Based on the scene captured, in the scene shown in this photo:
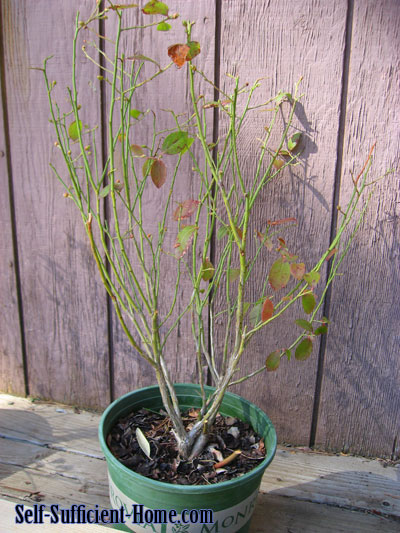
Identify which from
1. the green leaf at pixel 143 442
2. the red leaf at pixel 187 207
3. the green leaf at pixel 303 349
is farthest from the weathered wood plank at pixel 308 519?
the red leaf at pixel 187 207

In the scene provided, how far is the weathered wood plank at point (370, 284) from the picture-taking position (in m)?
1.11

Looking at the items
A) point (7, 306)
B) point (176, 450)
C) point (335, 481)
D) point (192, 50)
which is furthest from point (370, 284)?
point (7, 306)

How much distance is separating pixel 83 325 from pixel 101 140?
1.93 ft

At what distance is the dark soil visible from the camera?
0.97 m

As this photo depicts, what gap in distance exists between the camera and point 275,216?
48.8 inches

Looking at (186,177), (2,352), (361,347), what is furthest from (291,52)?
(2,352)

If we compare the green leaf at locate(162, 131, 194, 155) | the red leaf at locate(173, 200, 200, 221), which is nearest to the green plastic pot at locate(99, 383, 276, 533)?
the red leaf at locate(173, 200, 200, 221)

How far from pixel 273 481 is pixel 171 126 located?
1.03m

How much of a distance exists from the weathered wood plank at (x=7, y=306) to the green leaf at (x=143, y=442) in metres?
0.72

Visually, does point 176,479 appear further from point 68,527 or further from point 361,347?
point 361,347

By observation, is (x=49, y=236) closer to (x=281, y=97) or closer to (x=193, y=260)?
(x=193, y=260)

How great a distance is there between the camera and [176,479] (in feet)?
3.16

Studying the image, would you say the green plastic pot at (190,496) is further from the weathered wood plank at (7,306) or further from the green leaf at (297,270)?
the weathered wood plank at (7,306)

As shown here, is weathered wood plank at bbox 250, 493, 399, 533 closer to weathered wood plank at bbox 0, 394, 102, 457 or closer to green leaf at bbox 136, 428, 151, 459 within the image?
green leaf at bbox 136, 428, 151, 459
